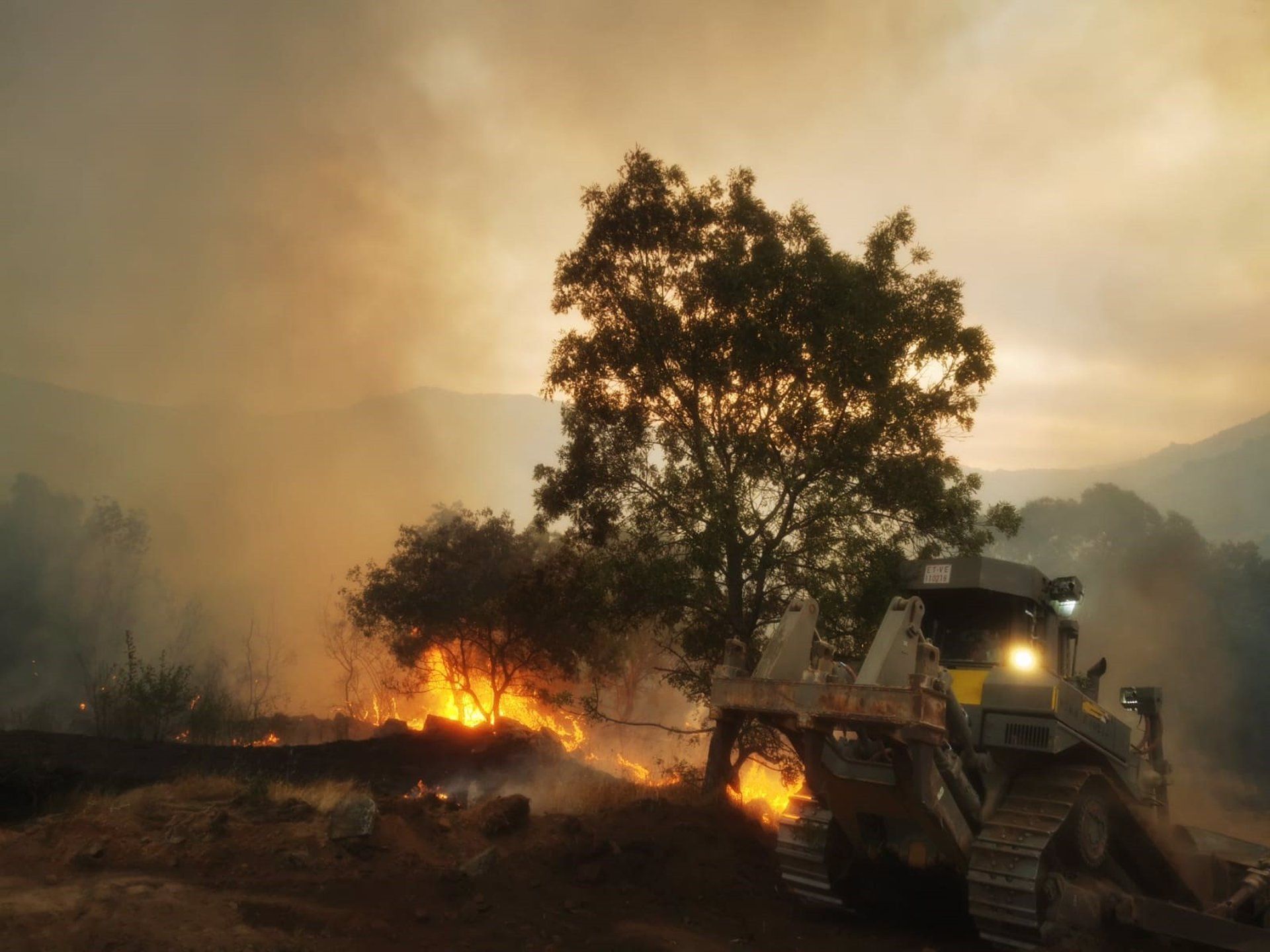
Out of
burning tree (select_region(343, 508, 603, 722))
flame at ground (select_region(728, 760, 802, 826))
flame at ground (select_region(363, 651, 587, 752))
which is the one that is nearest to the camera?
flame at ground (select_region(728, 760, 802, 826))

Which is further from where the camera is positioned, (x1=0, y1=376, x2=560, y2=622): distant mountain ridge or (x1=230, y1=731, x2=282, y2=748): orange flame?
(x1=0, y1=376, x2=560, y2=622): distant mountain ridge

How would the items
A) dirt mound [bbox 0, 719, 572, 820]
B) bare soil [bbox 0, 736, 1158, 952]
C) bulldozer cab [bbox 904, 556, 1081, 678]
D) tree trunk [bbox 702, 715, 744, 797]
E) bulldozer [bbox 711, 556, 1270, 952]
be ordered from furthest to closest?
tree trunk [bbox 702, 715, 744, 797] → dirt mound [bbox 0, 719, 572, 820] → bulldozer cab [bbox 904, 556, 1081, 678] → bulldozer [bbox 711, 556, 1270, 952] → bare soil [bbox 0, 736, 1158, 952]

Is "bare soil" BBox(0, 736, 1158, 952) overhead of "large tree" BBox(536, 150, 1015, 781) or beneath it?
beneath

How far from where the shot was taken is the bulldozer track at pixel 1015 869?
Answer: 7.57 meters

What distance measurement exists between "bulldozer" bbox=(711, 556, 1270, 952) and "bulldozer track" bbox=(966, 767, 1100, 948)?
0.01m

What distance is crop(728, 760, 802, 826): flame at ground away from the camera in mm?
14586

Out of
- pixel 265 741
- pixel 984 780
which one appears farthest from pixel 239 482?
pixel 984 780

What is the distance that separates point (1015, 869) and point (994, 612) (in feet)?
9.80

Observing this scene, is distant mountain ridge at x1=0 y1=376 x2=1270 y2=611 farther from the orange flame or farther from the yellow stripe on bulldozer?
the yellow stripe on bulldozer

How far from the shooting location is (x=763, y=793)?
19.9 metres

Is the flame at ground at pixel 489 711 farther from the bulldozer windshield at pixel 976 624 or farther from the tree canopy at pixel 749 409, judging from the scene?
the bulldozer windshield at pixel 976 624

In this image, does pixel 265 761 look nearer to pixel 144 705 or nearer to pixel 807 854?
pixel 144 705

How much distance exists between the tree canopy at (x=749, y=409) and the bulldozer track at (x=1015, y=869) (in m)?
4.90

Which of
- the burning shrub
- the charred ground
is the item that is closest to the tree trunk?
the charred ground
